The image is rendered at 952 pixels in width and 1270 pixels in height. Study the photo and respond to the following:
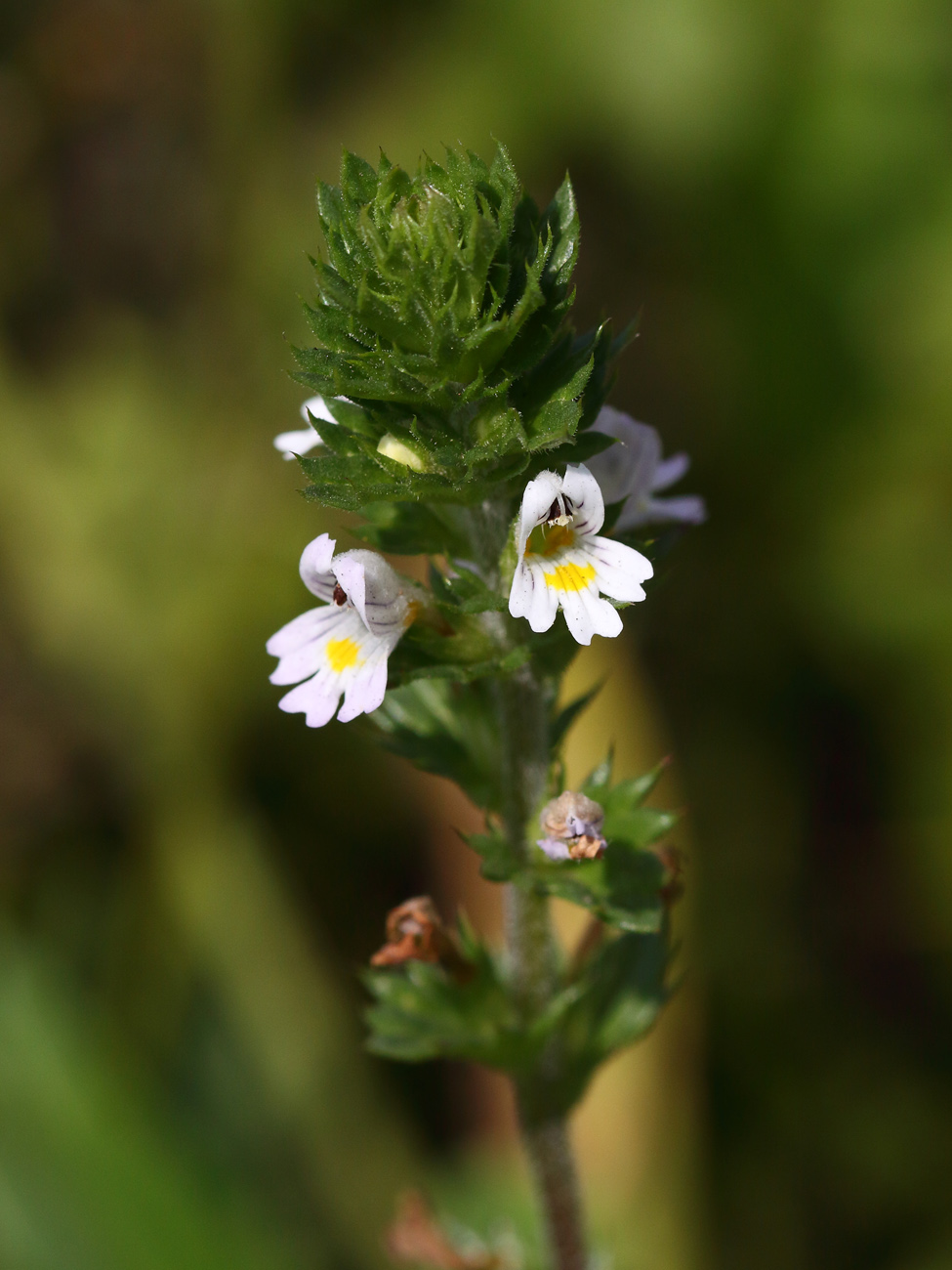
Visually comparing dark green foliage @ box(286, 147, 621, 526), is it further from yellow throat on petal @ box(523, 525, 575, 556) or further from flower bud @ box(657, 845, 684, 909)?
flower bud @ box(657, 845, 684, 909)

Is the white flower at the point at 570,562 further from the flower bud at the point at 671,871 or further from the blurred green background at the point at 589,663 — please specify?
the blurred green background at the point at 589,663

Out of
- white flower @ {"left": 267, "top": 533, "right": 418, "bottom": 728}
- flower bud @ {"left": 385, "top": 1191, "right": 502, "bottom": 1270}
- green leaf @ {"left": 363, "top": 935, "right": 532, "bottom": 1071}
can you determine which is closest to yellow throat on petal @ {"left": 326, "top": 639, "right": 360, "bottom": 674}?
white flower @ {"left": 267, "top": 533, "right": 418, "bottom": 728}

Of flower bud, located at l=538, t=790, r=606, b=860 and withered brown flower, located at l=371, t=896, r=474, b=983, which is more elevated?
flower bud, located at l=538, t=790, r=606, b=860

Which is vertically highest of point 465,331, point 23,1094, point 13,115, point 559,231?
point 13,115

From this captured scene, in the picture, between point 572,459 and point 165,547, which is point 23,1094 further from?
point 572,459

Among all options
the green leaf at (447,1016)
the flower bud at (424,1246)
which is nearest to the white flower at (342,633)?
the green leaf at (447,1016)

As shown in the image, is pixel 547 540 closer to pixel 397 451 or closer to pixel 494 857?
pixel 397 451

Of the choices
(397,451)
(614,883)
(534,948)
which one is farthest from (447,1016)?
(397,451)

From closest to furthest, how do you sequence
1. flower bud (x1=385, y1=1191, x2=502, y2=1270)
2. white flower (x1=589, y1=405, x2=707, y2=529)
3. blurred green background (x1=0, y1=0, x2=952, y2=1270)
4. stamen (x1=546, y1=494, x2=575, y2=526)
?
1. stamen (x1=546, y1=494, x2=575, y2=526)
2. white flower (x1=589, y1=405, x2=707, y2=529)
3. flower bud (x1=385, y1=1191, x2=502, y2=1270)
4. blurred green background (x1=0, y1=0, x2=952, y2=1270)

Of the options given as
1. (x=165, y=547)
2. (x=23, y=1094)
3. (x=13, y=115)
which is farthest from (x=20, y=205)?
(x=23, y=1094)
